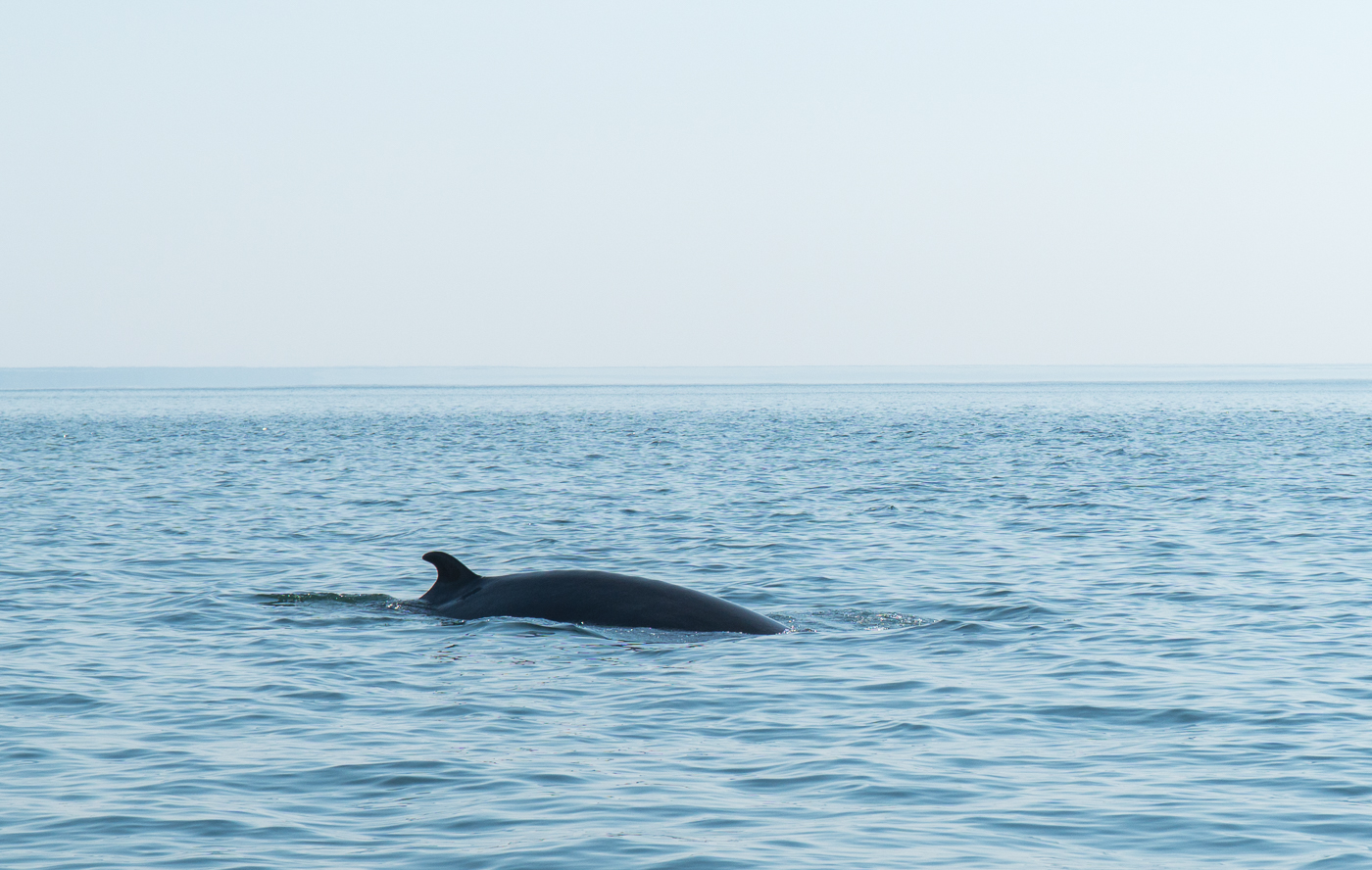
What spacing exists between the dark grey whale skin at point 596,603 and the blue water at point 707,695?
348mm

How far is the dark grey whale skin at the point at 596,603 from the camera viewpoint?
1566 cm

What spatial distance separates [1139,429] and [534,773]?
235ft

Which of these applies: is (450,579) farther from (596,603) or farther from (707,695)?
(707,695)

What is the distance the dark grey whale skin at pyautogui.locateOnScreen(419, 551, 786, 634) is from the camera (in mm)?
15656

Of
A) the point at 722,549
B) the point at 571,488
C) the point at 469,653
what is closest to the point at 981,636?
the point at 469,653

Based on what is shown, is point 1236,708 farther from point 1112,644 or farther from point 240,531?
point 240,531

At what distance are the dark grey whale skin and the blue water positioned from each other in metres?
0.35

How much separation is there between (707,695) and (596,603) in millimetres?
3436

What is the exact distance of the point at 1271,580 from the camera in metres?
20.4

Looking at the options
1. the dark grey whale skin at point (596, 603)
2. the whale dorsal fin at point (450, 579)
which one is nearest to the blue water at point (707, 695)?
the dark grey whale skin at point (596, 603)

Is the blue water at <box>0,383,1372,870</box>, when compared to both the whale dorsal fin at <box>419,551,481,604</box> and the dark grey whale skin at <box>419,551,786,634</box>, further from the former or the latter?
the whale dorsal fin at <box>419,551,481,604</box>

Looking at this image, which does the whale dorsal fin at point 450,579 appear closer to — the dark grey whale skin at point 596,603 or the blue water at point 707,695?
the dark grey whale skin at point 596,603

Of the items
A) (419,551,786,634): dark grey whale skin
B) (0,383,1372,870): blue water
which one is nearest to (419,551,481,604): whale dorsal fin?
(419,551,786,634): dark grey whale skin

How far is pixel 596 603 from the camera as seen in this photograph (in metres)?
16.0
